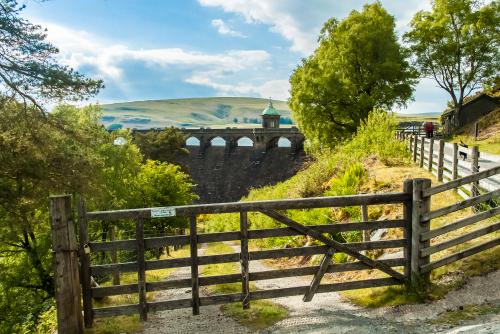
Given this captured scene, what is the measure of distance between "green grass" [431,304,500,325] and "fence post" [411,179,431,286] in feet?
2.50

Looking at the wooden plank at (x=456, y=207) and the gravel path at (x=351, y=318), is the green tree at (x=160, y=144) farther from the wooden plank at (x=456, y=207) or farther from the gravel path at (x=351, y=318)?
the wooden plank at (x=456, y=207)

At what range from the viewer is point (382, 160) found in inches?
622

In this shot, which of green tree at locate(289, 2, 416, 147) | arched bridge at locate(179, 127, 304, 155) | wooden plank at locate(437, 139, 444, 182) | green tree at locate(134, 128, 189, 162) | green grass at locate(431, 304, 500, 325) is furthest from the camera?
arched bridge at locate(179, 127, 304, 155)

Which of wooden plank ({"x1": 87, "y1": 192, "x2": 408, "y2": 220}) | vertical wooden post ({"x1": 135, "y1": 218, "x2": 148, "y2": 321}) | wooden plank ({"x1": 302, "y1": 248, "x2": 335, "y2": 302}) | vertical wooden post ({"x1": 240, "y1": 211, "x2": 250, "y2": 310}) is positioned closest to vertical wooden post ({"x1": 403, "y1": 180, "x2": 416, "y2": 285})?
wooden plank ({"x1": 87, "y1": 192, "x2": 408, "y2": 220})

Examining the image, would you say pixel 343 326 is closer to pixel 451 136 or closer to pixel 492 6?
pixel 451 136

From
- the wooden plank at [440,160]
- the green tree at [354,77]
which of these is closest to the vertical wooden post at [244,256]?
the wooden plank at [440,160]

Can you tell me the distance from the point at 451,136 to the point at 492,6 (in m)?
11.6

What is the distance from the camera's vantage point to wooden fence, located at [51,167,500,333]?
19.0 feet

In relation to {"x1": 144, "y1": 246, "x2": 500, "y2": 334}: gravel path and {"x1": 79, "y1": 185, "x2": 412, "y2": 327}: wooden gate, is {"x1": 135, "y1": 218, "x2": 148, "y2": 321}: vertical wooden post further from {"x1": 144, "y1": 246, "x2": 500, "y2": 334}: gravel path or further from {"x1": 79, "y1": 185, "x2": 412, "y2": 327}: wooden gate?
{"x1": 144, "y1": 246, "x2": 500, "y2": 334}: gravel path

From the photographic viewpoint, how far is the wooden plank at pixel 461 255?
644 centimetres

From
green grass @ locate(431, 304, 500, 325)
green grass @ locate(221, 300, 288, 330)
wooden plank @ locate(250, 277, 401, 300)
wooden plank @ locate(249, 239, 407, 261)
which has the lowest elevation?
green grass @ locate(221, 300, 288, 330)

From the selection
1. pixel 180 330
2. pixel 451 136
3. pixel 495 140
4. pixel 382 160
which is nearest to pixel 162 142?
pixel 451 136

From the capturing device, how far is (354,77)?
1230 inches

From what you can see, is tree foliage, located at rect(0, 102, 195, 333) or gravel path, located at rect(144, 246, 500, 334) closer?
gravel path, located at rect(144, 246, 500, 334)
